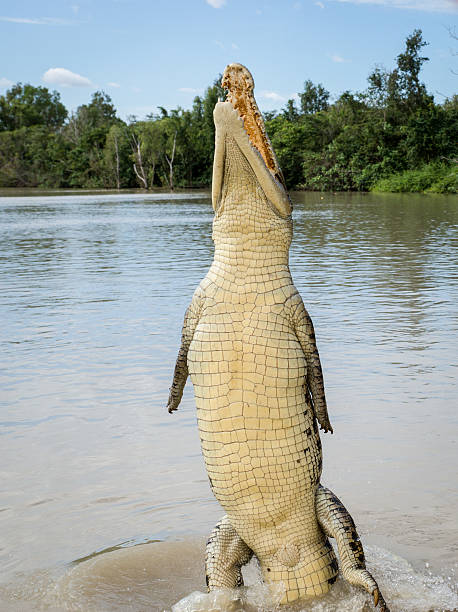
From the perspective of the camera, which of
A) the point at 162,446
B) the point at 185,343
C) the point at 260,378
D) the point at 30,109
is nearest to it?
the point at 260,378

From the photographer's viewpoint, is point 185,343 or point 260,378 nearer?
point 260,378

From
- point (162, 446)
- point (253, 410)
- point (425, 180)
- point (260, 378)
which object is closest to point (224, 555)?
point (253, 410)

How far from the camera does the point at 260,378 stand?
234 cm

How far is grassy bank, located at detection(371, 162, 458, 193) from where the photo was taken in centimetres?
3712

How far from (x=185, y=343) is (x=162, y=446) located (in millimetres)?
2133

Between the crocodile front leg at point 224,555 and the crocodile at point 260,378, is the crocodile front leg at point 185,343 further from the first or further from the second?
the crocodile front leg at point 224,555

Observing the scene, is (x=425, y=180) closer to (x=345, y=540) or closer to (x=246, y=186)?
(x=246, y=186)

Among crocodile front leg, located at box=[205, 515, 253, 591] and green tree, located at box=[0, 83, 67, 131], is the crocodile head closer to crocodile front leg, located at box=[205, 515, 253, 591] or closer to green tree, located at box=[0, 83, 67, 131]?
crocodile front leg, located at box=[205, 515, 253, 591]

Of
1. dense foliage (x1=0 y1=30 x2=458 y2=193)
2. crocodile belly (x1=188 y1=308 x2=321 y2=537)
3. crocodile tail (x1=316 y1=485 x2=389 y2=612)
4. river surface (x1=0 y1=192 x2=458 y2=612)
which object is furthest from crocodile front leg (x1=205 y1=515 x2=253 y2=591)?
dense foliage (x1=0 y1=30 x2=458 y2=193)

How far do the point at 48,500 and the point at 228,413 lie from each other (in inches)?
76.3

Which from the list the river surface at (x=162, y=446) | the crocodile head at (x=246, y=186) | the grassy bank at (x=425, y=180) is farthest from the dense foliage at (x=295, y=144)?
the crocodile head at (x=246, y=186)

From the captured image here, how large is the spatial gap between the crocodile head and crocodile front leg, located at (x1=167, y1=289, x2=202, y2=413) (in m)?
0.26

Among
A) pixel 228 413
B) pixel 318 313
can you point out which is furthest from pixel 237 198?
pixel 318 313

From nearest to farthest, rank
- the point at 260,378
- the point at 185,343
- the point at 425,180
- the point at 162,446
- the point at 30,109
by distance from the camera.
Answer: the point at 260,378
the point at 185,343
the point at 162,446
the point at 425,180
the point at 30,109
